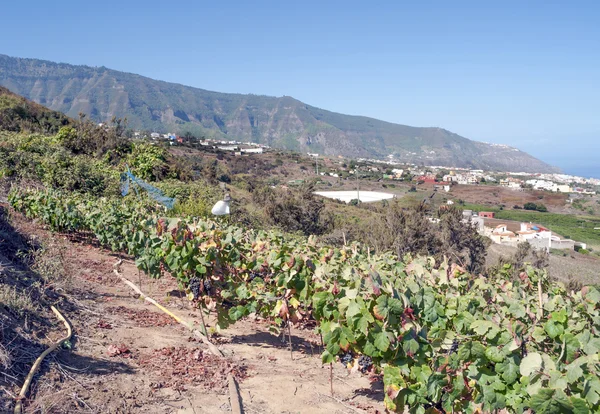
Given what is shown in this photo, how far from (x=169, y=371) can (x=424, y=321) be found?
201cm

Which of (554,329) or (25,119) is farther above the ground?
(25,119)

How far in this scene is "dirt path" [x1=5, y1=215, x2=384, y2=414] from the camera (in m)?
3.28

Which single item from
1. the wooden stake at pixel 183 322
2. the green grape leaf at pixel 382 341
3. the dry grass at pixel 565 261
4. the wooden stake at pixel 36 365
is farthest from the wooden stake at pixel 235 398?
the dry grass at pixel 565 261

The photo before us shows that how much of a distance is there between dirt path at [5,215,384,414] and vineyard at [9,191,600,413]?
42 cm

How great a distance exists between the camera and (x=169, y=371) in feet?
12.6

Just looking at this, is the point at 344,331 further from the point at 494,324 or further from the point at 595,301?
the point at 595,301

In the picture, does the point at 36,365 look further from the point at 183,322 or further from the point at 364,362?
the point at 364,362

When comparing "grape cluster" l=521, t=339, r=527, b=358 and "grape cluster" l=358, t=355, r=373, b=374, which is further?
"grape cluster" l=358, t=355, r=373, b=374

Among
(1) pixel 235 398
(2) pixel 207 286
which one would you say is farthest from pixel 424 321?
(2) pixel 207 286

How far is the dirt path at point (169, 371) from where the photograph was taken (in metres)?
3.28

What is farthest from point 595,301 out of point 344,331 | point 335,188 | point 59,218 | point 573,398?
point 335,188

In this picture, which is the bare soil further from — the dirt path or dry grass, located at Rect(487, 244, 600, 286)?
the dirt path

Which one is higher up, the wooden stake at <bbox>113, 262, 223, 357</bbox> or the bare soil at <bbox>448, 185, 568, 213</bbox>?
the wooden stake at <bbox>113, 262, 223, 357</bbox>

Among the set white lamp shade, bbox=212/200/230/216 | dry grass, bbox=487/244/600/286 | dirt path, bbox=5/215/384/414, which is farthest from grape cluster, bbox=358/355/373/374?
dry grass, bbox=487/244/600/286
